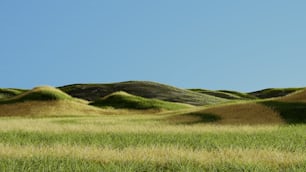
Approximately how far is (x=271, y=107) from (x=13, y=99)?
30939mm

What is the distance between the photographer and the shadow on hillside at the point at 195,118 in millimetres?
38188

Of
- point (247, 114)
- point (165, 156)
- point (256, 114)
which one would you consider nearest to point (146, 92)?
point (247, 114)

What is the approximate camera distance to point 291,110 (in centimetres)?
3875

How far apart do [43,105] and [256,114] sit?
24.9m

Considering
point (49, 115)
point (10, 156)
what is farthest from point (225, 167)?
point (49, 115)

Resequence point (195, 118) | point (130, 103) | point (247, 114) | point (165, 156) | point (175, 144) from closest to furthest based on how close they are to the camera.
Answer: point (165, 156) < point (175, 144) < point (247, 114) < point (195, 118) < point (130, 103)

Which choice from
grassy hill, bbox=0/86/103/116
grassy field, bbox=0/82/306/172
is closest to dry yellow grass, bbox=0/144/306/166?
grassy field, bbox=0/82/306/172

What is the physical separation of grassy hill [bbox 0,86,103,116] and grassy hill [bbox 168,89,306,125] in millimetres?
16070

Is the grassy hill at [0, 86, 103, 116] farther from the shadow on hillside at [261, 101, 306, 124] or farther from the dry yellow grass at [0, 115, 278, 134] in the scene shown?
the dry yellow grass at [0, 115, 278, 134]

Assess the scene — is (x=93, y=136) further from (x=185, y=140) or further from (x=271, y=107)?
(x=271, y=107)

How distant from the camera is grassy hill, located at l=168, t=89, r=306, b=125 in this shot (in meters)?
36.7

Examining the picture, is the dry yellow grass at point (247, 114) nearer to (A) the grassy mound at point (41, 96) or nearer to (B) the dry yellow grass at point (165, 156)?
(A) the grassy mound at point (41, 96)

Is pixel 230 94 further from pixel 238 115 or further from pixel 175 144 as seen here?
pixel 175 144

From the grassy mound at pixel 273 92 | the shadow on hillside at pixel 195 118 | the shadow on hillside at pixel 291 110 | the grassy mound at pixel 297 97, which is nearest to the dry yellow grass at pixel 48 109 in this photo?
the shadow on hillside at pixel 195 118
